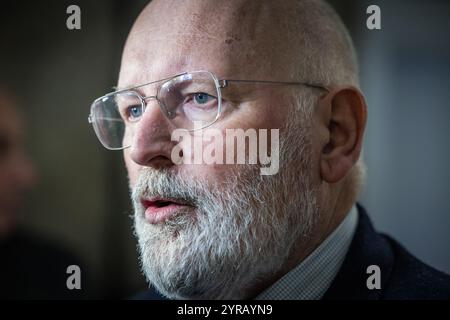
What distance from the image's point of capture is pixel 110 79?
1.47 metres

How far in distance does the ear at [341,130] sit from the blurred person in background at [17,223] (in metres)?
0.81

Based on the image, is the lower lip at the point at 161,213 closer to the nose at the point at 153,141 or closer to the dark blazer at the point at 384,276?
the nose at the point at 153,141

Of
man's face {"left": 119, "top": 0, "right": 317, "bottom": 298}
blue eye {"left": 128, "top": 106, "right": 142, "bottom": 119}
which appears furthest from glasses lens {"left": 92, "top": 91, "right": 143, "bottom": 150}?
man's face {"left": 119, "top": 0, "right": 317, "bottom": 298}

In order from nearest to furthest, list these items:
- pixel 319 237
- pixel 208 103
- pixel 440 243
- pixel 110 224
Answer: pixel 208 103 → pixel 319 237 → pixel 440 243 → pixel 110 224

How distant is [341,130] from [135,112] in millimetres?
472

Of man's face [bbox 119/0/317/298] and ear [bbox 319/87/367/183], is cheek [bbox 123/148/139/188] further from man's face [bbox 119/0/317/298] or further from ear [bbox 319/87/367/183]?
ear [bbox 319/87/367/183]

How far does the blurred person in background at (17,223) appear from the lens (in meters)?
1.58

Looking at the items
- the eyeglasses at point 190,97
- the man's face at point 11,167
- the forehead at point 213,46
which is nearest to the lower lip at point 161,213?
the eyeglasses at point 190,97

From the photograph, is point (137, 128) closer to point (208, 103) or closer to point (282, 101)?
Result: point (208, 103)

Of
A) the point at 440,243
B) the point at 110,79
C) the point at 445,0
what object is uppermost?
the point at 445,0

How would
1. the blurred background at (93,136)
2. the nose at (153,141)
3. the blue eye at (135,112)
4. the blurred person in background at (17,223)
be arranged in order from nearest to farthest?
the nose at (153,141)
the blue eye at (135,112)
the blurred background at (93,136)
the blurred person in background at (17,223)

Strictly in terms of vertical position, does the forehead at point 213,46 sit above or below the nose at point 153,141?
above
